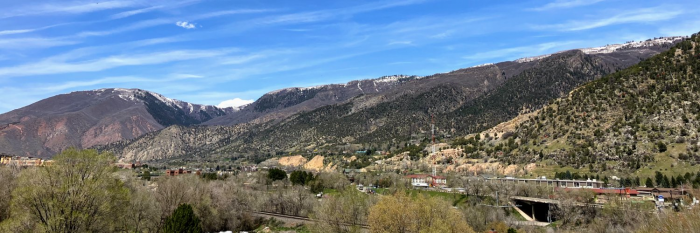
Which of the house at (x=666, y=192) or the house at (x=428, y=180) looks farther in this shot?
the house at (x=428, y=180)

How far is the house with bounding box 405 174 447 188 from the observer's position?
388 feet

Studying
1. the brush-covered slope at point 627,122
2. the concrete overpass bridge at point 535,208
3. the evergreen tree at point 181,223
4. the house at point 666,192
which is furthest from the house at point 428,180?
the evergreen tree at point 181,223

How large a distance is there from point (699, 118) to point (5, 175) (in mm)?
108689

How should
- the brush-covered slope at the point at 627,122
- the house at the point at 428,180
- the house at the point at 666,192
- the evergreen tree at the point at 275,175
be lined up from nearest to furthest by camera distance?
1. the house at the point at 666,192
2. the brush-covered slope at the point at 627,122
3. the house at the point at 428,180
4. the evergreen tree at the point at 275,175

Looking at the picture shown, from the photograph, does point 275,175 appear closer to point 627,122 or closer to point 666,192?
point 627,122

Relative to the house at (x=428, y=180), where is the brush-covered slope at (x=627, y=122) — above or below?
above

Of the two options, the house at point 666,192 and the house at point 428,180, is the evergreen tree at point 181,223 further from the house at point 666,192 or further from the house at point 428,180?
the house at point 428,180

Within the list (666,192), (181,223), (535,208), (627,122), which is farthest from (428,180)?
(181,223)

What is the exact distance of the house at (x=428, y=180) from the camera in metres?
118

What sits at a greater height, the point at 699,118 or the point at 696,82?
the point at 696,82

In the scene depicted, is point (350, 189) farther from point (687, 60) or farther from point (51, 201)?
point (687, 60)

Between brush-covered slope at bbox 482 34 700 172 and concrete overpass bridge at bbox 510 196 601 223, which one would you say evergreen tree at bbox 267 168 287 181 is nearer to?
brush-covered slope at bbox 482 34 700 172

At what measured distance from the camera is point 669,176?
82438 mm

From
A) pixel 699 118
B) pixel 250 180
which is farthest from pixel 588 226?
pixel 250 180
